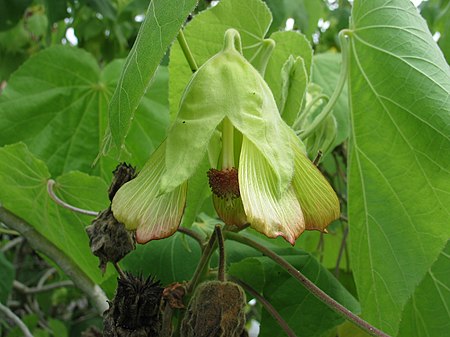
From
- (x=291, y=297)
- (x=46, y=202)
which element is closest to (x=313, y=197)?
(x=291, y=297)

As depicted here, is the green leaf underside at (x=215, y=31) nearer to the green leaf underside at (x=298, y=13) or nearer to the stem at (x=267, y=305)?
the stem at (x=267, y=305)

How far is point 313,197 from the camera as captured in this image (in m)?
0.54

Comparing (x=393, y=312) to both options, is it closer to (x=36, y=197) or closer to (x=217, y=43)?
(x=217, y=43)

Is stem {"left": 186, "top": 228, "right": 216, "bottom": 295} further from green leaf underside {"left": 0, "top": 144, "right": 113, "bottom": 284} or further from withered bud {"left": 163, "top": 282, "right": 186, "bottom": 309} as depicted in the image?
green leaf underside {"left": 0, "top": 144, "right": 113, "bottom": 284}

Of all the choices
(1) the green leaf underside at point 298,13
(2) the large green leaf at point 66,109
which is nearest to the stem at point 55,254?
(2) the large green leaf at point 66,109

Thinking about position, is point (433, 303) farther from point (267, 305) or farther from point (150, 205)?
point (150, 205)

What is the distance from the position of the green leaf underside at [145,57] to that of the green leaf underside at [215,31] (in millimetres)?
229

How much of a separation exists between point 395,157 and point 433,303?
0.19m

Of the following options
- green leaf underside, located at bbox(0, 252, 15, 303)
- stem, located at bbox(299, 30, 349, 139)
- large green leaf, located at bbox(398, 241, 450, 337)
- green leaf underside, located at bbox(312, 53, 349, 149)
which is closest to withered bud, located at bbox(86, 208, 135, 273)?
stem, located at bbox(299, 30, 349, 139)

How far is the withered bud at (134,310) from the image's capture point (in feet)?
1.96

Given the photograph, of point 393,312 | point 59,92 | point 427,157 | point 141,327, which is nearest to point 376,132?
point 427,157

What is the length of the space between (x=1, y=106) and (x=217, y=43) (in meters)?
0.55

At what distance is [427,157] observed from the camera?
0.68m

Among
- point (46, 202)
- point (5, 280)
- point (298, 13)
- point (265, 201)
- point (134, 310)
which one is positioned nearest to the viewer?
point (265, 201)
